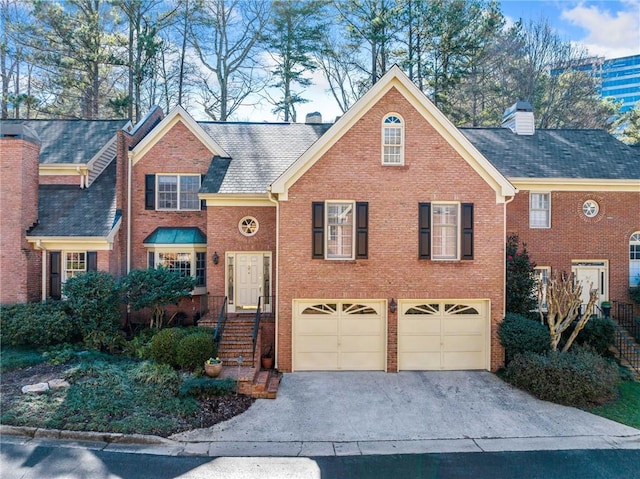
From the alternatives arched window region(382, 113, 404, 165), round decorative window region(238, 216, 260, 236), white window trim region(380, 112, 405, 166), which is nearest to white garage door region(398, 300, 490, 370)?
white window trim region(380, 112, 405, 166)

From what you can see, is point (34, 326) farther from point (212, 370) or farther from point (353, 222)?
point (353, 222)

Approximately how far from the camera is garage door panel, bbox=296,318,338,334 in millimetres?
11930

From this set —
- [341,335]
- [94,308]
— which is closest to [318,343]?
[341,335]

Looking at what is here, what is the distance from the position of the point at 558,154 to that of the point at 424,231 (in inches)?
362

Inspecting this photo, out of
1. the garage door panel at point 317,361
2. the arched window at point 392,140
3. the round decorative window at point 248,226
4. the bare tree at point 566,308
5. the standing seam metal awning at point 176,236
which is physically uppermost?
the arched window at point 392,140

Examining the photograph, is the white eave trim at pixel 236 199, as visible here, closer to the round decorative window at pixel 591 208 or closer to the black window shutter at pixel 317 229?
the black window shutter at pixel 317 229

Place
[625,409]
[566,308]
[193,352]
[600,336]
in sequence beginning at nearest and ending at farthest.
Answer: [625,409] → [193,352] → [566,308] → [600,336]

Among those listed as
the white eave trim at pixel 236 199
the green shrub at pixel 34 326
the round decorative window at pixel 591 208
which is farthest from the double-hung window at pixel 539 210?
the green shrub at pixel 34 326

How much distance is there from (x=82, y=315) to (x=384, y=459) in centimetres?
1026

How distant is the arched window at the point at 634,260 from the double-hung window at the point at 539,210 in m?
3.38

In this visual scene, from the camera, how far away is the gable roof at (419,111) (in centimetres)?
1165

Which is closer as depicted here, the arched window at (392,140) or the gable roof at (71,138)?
the arched window at (392,140)

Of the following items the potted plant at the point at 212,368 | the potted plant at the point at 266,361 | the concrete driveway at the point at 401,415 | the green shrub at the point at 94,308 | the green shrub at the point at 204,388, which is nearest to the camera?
the concrete driveway at the point at 401,415

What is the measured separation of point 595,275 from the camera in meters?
15.1
